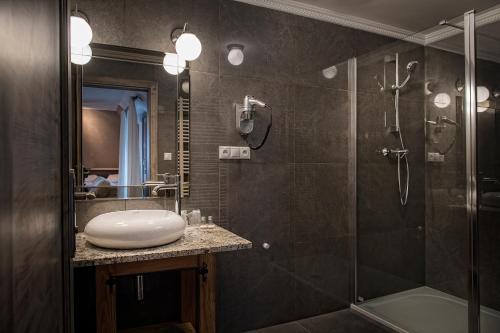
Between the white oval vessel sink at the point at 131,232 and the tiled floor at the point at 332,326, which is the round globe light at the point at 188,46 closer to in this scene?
the white oval vessel sink at the point at 131,232

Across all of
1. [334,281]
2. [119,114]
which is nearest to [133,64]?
[119,114]

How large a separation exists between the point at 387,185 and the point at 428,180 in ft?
0.95

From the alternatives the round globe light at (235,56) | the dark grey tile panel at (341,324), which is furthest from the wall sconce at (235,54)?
the dark grey tile panel at (341,324)

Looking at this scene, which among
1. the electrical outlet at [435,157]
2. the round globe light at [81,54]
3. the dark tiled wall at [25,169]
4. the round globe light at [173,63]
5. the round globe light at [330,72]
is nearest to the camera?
the dark tiled wall at [25,169]

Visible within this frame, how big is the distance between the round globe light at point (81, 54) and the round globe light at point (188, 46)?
51 cm

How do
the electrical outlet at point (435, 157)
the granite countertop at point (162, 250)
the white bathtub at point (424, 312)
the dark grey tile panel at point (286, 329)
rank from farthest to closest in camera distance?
1. the dark grey tile panel at point (286, 329)
2. the electrical outlet at point (435, 157)
3. the white bathtub at point (424, 312)
4. the granite countertop at point (162, 250)

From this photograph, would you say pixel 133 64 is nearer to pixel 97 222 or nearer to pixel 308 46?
pixel 97 222

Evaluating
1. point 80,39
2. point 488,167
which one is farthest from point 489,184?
point 80,39

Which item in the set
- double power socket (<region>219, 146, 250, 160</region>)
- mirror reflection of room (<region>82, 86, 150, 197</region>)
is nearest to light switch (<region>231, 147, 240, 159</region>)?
double power socket (<region>219, 146, 250, 160</region>)

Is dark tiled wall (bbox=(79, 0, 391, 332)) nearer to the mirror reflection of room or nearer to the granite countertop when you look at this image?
the mirror reflection of room

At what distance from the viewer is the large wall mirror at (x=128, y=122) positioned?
5.85 feet

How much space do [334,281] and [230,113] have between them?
5.25 feet

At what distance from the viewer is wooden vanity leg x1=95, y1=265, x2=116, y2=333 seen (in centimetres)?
141

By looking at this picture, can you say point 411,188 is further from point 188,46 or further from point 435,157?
point 188,46
